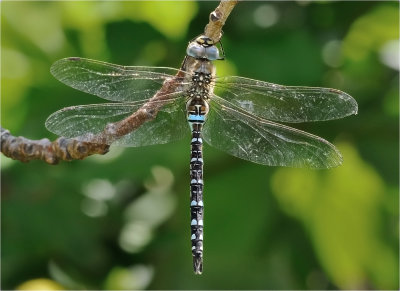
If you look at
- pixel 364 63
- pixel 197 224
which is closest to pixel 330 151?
pixel 197 224

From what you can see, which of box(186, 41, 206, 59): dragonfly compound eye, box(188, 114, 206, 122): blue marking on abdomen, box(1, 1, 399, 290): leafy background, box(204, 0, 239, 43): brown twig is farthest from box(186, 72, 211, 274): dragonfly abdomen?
box(1, 1, 399, 290): leafy background

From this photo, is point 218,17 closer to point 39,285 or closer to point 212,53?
point 212,53

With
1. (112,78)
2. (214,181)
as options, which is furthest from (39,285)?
(112,78)

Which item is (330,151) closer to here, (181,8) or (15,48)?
(181,8)

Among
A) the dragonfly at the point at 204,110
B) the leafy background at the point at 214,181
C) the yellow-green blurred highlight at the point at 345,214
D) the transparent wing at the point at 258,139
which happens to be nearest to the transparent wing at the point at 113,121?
the dragonfly at the point at 204,110

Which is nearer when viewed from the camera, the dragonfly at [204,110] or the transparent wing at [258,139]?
the dragonfly at [204,110]

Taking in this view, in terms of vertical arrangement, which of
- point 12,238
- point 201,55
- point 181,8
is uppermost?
point 181,8

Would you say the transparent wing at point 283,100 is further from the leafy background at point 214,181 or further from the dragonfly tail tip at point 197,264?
the leafy background at point 214,181
